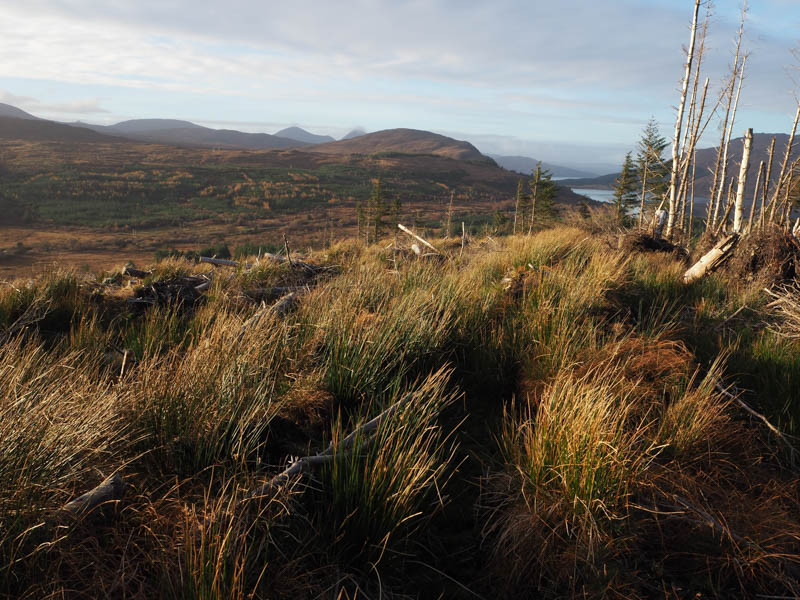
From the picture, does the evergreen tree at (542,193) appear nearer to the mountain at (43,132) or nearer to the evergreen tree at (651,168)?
the evergreen tree at (651,168)

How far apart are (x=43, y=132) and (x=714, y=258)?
487ft

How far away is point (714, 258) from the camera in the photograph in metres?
7.02

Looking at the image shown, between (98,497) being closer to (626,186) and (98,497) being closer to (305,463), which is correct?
(305,463)

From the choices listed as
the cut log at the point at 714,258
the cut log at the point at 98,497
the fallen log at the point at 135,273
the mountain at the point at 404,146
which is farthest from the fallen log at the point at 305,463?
the mountain at the point at 404,146

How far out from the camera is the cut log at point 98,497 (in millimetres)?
1729

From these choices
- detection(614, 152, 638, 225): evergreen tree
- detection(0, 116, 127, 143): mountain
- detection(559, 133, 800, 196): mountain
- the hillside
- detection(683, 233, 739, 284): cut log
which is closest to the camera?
the hillside

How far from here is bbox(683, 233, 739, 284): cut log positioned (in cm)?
691

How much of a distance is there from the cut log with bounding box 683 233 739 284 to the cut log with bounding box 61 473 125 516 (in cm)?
770

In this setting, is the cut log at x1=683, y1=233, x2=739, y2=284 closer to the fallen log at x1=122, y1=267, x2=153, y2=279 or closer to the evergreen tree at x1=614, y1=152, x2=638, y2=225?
the fallen log at x1=122, y1=267, x2=153, y2=279

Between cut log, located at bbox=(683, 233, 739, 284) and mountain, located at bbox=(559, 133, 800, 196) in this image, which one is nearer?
cut log, located at bbox=(683, 233, 739, 284)

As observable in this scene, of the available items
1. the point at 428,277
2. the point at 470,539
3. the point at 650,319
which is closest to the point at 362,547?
the point at 470,539

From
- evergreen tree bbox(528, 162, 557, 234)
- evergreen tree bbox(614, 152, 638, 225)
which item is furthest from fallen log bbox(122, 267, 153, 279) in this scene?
evergreen tree bbox(614, 152, 638, 225)

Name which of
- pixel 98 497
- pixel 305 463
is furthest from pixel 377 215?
pixel 98 497

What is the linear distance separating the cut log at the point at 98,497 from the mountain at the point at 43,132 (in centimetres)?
13408
